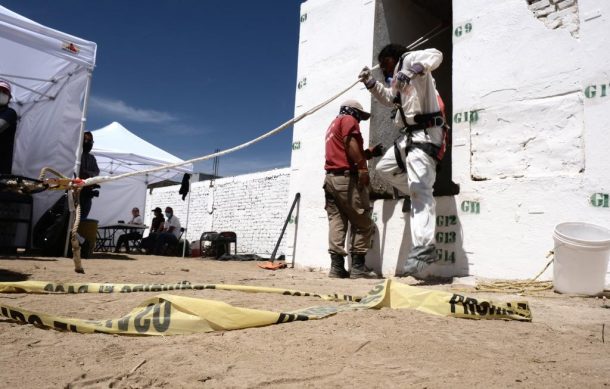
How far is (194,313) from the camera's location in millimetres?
1838

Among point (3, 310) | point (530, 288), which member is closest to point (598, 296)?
point (530, 288)

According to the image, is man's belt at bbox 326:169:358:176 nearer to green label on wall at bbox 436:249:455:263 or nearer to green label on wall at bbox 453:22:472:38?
green label on wall at bbox 436:249:455:263

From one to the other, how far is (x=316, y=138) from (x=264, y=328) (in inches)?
154

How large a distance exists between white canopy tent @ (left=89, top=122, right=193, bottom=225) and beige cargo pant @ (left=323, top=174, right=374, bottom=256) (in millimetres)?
6623

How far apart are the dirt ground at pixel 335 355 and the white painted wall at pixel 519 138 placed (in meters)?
1.34

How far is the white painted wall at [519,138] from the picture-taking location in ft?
10.8

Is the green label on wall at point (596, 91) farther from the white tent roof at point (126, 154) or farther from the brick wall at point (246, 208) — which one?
the white tent roof at point (126, 154)

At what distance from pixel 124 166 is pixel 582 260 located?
36.8 feet

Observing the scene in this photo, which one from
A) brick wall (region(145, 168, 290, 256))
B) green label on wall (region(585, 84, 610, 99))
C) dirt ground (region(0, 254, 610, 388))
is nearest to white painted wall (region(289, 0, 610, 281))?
green label on wall (region(585, 84, 610, 99))

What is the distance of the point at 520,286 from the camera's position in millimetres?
3191

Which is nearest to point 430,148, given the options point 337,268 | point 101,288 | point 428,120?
point 428,120

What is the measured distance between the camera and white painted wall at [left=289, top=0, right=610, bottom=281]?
3279 mm

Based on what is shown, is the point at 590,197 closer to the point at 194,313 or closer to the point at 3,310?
the point at 194,313

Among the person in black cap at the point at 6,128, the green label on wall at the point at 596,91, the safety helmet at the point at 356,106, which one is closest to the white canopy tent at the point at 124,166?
the person in black cap at the point at 6,128
